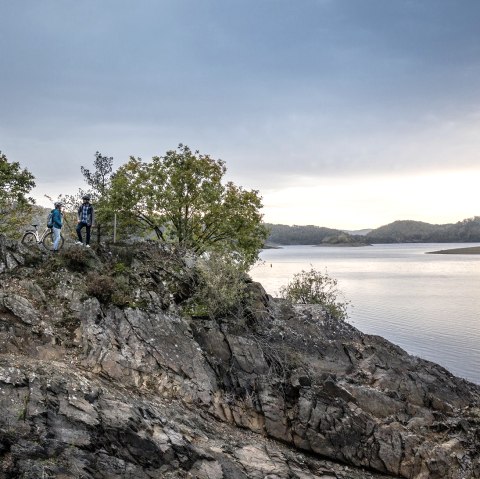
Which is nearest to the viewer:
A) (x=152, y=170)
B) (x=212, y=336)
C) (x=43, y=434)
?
(x=43, y=434)

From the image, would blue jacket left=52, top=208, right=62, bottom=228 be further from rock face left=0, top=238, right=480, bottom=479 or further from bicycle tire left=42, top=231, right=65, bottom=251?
rock face left=0, top=238, right=480, bottom=479

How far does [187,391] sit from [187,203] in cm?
2234

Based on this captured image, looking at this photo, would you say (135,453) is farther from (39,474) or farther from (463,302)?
(463,302)

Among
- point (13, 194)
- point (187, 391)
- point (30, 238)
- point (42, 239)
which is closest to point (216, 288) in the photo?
point (187, 391)

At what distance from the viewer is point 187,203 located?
36.3 metres

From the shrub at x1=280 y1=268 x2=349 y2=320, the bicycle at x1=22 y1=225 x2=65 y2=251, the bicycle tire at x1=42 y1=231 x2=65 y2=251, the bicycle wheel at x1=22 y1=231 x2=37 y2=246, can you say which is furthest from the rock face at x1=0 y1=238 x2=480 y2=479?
the shrub at x1=280 y1=268 x2=349 y2=320

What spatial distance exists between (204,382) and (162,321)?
342cm

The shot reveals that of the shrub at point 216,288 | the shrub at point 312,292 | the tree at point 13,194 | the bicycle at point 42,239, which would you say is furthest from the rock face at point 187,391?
the tree at point 13,194

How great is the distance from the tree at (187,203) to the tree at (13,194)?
28.6ft

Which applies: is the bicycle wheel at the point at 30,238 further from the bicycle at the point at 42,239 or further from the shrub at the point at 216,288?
the shrub at the point at 216,288

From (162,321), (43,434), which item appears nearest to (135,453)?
(43,434)

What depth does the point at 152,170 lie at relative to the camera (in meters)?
37.5

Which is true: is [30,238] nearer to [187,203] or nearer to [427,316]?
[187,203]

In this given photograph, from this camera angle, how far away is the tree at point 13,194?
3730cm
